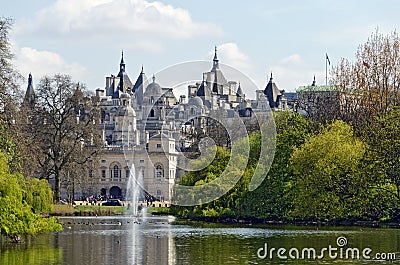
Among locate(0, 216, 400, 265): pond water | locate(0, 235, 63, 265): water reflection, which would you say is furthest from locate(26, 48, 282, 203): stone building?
locate(0, 235, 63, 265): water reflection

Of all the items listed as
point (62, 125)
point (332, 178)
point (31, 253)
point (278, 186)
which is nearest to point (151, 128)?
point (62, 125)

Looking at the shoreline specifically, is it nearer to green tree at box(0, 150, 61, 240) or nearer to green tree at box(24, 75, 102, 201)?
green tree at box(24, 75, 102, 201)

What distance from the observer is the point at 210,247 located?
2936 cm

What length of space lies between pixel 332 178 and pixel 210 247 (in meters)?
14.0

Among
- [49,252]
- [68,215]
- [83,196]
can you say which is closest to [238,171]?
[68,215]

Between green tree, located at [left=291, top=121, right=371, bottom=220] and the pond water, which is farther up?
green tree, located at [left=291, top=121, right=371, bottom=220]

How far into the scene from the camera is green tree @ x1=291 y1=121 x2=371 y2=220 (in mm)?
41531

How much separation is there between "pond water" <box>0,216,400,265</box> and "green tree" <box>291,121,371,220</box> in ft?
8.74

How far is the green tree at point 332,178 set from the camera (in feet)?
136

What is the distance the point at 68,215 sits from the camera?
5647cm

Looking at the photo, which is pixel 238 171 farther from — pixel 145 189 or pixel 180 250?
pixel 145 189

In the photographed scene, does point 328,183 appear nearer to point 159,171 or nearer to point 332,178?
point 332,178

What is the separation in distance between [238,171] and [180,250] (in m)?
20.8

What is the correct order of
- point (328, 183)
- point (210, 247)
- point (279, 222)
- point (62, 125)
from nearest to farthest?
point (210, 247) → point (328, 183) → point (279, 222) → point (62, 125)
